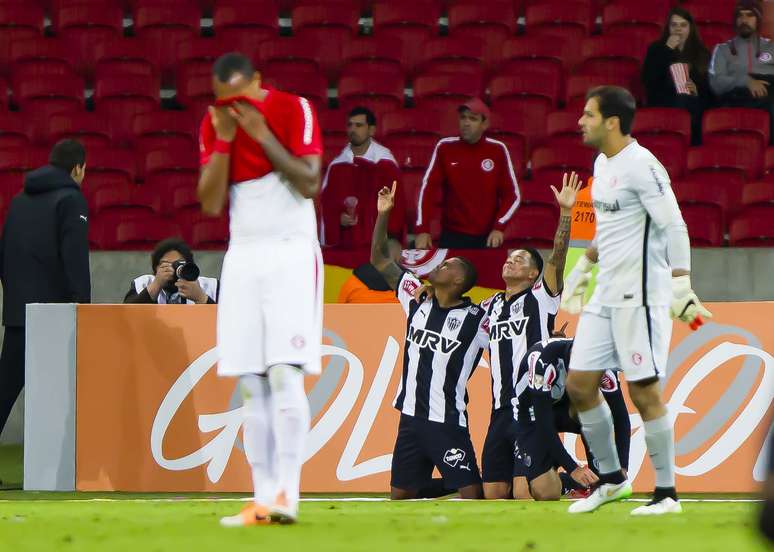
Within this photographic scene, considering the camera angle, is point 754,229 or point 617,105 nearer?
point 617,105

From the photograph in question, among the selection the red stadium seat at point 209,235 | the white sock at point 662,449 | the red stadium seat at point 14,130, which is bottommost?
the white sock at point 662,449

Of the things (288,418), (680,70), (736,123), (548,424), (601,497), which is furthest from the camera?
(736,123)

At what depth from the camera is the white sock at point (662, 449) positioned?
600cm

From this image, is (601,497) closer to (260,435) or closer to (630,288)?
(630,288)

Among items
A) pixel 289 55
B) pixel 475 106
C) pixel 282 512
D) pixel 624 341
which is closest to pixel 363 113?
pixel 475 106

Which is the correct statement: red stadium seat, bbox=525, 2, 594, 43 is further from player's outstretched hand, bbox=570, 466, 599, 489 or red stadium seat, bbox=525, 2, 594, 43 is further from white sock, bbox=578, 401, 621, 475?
white sock, bbox=578, 401, 621, 475

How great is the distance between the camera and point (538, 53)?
13812mm

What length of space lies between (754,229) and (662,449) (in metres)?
5.98

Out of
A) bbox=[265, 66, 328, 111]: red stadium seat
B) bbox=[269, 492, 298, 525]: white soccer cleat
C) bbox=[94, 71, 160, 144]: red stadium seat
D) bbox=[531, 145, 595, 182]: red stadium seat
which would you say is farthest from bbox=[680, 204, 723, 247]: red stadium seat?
bbox=[269, 492, 298, 525]: white soccer cleat

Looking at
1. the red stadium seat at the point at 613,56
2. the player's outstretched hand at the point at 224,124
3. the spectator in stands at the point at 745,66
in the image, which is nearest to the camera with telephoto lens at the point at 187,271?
the player's outstretched hand at the point at 224,124

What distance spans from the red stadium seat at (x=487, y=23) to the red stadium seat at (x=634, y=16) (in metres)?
0.97

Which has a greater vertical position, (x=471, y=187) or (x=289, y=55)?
(x=289, y=55)

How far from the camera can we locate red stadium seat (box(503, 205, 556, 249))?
11523 millimetres

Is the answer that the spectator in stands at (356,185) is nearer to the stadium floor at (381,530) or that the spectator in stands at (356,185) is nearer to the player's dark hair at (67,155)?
the player's dark hair at (67,155)
